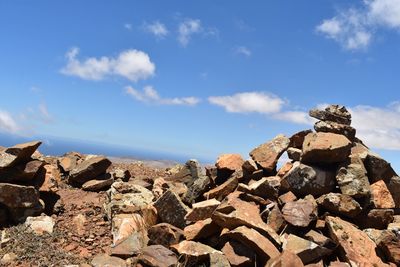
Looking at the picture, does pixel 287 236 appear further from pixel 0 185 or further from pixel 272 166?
pixel 0 185

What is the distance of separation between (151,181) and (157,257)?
856cm

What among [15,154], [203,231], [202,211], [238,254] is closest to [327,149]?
[202,211]

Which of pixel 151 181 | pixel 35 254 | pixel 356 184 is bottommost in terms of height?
pixel 35 254

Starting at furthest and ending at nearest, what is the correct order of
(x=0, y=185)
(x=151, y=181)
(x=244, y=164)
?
(x=151, y=181) → (x=244, y=164) → (x=0, y=185)

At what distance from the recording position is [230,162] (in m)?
18.2

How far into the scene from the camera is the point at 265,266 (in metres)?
11.8

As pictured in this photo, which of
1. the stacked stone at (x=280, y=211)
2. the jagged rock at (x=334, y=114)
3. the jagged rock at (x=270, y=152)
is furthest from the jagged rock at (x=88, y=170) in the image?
the jagged rock at (x=334, y=114)

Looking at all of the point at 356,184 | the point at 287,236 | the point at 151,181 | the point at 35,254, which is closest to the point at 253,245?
the point at 287,236

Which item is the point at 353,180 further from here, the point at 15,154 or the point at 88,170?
the point at 15,154

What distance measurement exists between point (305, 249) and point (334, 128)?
6.77m

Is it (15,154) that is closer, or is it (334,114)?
(15,154)

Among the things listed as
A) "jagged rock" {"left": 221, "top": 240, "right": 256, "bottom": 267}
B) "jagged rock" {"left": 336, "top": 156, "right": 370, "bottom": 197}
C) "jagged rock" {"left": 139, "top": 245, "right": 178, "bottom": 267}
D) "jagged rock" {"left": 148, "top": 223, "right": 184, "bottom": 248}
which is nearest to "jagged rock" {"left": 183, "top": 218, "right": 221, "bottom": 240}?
"jagged rock" {"left": 148, "top": 223, "right": 184, "bottom": 248}

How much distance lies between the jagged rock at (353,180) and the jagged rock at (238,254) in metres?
4.64

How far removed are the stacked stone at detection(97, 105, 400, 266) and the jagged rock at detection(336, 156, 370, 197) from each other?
0.03 meters
